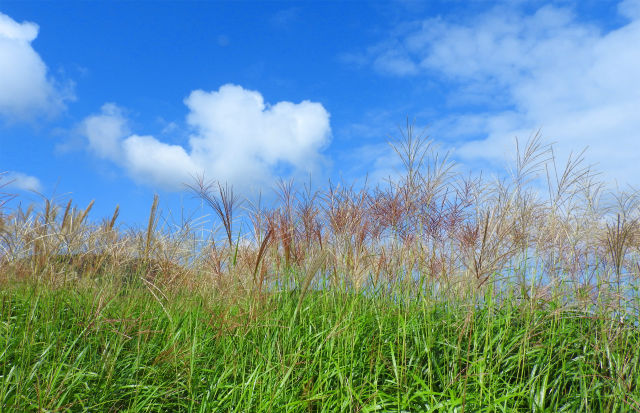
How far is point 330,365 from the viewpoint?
3223 mm

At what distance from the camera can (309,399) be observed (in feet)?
9.13

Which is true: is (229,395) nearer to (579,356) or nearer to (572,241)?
(579,356)

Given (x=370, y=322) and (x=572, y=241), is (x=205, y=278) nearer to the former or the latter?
(x=370, y=322)

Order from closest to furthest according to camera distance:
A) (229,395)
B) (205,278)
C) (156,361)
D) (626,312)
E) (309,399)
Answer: (309,399) < (229,395) < (156,361) < (626,312) < (205,278)

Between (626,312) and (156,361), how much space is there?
11.3ft

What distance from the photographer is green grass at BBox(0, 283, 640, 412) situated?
2879 millimetres

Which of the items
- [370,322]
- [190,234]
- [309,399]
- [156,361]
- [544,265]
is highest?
[190,234]

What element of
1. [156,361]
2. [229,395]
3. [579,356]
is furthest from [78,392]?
[579,356]

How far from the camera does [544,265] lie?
3840mm

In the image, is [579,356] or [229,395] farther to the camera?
[579,356]

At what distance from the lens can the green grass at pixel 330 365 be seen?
2879 millimetres

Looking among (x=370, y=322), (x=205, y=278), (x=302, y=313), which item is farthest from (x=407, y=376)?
(x=205, y=278)

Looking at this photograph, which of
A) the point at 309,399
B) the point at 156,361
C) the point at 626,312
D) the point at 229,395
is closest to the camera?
the point at 309,399

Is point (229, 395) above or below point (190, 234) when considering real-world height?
below
